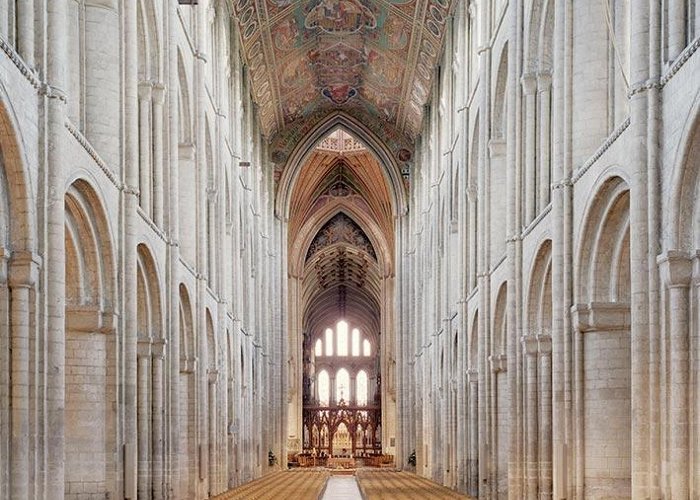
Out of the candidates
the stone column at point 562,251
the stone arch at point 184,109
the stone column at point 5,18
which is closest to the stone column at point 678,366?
the stone column at point 562,251

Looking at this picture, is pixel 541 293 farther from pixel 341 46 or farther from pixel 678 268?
pixel 341 46

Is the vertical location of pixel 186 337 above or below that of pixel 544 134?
below

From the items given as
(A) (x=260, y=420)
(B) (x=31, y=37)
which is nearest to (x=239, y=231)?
(A) (x=260, y=420)

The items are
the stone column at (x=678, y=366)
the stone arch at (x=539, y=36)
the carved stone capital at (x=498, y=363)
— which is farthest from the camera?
the carved stone capital at (x=498, y=363)

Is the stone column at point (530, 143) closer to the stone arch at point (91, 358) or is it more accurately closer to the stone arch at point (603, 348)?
the stone arch at point (603, 348)

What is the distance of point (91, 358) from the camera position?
62.7 feet

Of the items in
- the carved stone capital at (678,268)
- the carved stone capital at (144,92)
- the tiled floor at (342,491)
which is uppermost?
the carved stone capital at (144,92)

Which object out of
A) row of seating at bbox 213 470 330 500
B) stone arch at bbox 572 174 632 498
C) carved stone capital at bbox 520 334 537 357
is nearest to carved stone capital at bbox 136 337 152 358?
row of seating at bbox 213 470 330 500

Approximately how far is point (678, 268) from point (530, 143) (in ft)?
33.3

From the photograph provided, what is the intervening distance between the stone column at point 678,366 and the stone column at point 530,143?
9.59m

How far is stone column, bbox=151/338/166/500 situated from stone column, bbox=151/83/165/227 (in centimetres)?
261

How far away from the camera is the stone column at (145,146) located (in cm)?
2256

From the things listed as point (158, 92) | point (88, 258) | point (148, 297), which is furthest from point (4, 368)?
point (158, 92)

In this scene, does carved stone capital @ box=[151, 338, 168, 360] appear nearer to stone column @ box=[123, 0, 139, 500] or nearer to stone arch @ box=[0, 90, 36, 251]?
stone column @ box=[123, 0, 139, 500]
